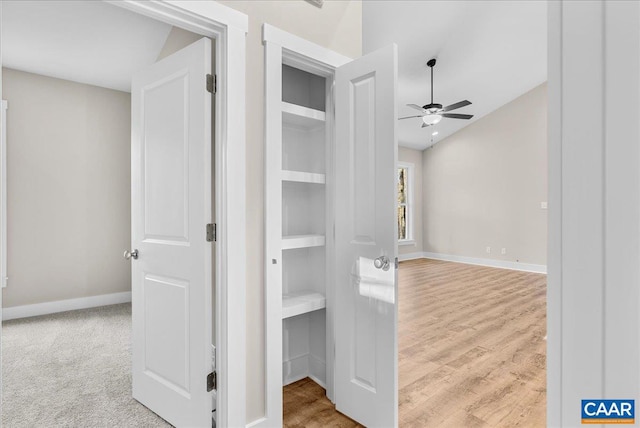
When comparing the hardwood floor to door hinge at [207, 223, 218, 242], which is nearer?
door hinge at [207, 223, 218, 242]

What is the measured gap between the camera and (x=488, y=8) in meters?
4.34

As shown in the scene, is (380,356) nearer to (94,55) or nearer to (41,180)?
(94,55)

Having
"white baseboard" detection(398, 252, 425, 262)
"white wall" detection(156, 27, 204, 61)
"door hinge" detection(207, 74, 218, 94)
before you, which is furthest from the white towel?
"white baseboard" detection(398, 252, 425, 262)

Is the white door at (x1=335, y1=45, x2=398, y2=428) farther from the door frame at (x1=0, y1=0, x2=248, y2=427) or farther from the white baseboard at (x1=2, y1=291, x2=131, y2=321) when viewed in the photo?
Result: the white baseboard at (x1=2, y1=291, x2=131, y2=321)

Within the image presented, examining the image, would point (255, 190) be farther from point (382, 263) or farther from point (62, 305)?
point (62, 305)

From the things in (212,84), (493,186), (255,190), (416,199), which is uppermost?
(212,84)

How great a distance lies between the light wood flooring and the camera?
2035 millimetres

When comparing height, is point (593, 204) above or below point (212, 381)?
above

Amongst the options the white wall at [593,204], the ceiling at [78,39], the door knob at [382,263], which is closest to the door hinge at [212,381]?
the door knob at [382,263]

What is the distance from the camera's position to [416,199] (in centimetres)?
848

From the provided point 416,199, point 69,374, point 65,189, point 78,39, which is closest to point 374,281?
point 69,374

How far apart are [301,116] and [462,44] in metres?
3.72

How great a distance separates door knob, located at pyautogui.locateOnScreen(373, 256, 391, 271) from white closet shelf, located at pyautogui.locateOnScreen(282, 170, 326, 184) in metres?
0.69

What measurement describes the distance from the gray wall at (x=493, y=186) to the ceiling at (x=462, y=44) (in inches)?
29.5
